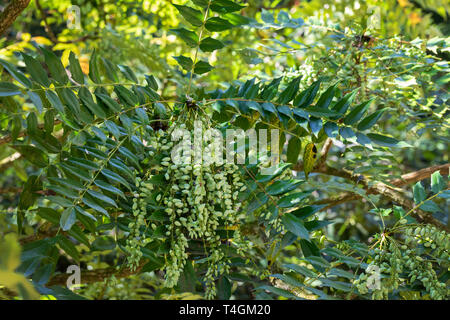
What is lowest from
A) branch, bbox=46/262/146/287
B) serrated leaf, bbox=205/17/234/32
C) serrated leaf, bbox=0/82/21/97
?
branch, bbox=46/262/146/287

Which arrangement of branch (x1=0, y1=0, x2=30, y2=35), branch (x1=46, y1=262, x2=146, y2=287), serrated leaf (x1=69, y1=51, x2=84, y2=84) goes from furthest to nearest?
1. branch (x1=46, y1=262, x2=146, y2=287)
2. branch (x1=0, y1=0, x2=30, y2=35)
3. serrated leaf (x1=69, y1=51, x2=84, y2=84)

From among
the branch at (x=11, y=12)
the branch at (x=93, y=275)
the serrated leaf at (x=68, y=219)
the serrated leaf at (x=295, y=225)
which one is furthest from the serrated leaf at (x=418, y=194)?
the branch at (x=11, y=12)

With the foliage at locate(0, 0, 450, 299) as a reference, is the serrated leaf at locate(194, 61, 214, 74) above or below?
above

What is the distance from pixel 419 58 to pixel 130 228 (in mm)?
759

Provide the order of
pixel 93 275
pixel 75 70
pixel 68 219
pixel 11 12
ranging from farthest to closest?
pixel 93 275
pixel 11 12
pixel 75 70
pixel 68 219

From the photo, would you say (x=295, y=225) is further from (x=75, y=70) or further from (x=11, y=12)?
(x=11, y=12)

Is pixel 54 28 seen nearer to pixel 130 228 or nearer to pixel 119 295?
pixel 119 295

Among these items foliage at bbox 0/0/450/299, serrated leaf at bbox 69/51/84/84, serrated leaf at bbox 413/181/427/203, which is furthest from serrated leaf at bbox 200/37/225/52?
serrated leaf at bbox 413/181/427/203

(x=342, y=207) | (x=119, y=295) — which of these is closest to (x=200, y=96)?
(x=119, y=295)

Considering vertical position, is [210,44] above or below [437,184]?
above

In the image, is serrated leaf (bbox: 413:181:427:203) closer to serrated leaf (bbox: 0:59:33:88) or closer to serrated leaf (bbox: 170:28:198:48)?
serrated leaf (bbox: 170:28:198:48)

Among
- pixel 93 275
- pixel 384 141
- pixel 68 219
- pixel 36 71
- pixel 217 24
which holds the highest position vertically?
pixel 217 24

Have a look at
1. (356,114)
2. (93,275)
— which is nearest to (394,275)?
(356,114)

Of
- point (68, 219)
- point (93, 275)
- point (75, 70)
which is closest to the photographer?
point (68, 219)
